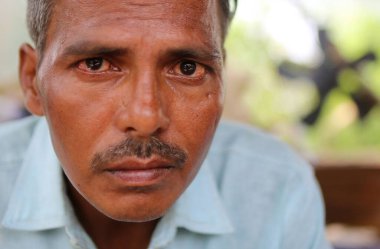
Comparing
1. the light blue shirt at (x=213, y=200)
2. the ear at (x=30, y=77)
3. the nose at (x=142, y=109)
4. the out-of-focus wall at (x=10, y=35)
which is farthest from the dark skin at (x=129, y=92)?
the out-of-focus wall at (x=10, y=35)

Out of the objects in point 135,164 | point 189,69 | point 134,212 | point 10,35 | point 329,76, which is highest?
point 189,69

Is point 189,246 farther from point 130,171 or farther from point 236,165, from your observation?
point 130,171

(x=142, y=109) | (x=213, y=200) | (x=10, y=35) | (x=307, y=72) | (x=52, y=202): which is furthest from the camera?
(x=307, y=72)

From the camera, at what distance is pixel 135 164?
5.12 feet

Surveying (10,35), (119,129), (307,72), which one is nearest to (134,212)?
(119,129)

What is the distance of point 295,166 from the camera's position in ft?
7.08

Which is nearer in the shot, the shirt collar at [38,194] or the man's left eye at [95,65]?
the man's left eye at [95,65]

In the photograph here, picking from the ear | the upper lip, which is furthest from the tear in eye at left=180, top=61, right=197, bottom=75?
the ear

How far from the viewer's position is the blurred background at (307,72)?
12.4 ft

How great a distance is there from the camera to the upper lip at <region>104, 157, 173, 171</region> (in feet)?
5.10

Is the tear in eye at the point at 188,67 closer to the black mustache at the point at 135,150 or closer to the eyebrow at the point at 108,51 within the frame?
the eyebrow at the point at 108,51

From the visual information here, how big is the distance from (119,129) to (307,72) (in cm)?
347

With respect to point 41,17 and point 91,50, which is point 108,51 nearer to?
point 91,50

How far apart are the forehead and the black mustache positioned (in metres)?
0.22
